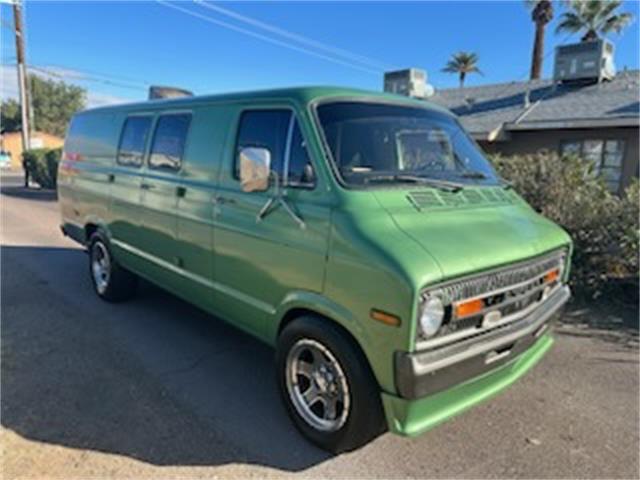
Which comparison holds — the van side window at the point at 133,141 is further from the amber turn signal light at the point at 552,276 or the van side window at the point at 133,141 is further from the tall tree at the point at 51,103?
the tall tree at the point at 51,103

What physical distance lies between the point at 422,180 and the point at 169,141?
2496 millimetres

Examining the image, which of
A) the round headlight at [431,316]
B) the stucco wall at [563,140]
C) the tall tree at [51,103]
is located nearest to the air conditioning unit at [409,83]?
the stucco wall at [563,140]

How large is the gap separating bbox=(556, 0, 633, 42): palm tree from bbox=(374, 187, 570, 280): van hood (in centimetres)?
2193

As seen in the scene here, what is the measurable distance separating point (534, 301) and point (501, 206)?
72 centimetres

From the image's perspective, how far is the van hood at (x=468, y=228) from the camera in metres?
2.80

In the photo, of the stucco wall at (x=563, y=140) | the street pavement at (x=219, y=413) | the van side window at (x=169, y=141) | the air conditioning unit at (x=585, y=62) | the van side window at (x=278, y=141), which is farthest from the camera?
the air conditioning unit at (x=585, y=62)

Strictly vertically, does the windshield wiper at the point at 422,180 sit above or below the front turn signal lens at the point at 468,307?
above

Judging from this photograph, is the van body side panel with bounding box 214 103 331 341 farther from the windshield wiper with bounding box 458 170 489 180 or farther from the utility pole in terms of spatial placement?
the utility pole

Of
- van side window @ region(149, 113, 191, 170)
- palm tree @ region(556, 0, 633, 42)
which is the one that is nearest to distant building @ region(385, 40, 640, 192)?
palm tree @ region(556, 0, 633, 42)

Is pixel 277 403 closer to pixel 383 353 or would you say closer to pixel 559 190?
pixel 383 353

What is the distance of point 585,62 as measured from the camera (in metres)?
16.1

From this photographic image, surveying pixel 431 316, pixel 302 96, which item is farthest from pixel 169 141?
pixel 431 316

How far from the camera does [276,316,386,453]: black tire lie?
9.50 ft

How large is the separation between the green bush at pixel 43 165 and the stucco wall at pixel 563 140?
1595 cm
